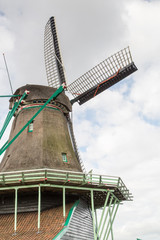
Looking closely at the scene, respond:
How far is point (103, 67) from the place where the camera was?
19.9 meters

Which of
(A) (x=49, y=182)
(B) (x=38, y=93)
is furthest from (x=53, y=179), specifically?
(B) (x=38, y=93)

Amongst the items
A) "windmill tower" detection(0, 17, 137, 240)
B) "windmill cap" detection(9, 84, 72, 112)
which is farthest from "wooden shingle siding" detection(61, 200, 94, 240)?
"windmill cap" detection(9, 84, 72, 112)

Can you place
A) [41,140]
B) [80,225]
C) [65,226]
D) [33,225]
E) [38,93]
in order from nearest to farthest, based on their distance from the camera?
1. [65,226]
2. [33,225]
3. [80,225]
4. [41,140]
5. [38,93]

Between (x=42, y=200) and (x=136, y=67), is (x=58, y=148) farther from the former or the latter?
(x=136, y=67)

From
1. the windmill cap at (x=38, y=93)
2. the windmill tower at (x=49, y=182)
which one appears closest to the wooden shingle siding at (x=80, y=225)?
the windmill tower at (x=49, y=182)

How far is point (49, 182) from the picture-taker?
12.3 m

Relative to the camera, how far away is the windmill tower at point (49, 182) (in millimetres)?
12109

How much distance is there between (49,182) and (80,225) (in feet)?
10.1

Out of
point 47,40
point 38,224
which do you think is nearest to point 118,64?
point 47,40

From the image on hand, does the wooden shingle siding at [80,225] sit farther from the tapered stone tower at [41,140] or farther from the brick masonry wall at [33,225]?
the tapered stone tower at [41,140]

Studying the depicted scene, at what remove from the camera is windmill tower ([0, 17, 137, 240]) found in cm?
1211

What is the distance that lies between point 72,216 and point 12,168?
4.28 meters

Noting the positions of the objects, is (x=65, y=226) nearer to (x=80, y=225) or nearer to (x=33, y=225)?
(x=33, y=225)

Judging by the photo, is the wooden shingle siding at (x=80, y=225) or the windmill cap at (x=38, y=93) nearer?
the wooden shingle siding at (x=80, y=225)
